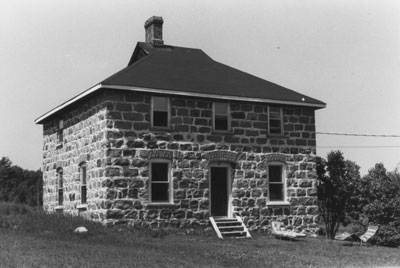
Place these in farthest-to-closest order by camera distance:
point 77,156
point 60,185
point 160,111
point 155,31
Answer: point 155,31, point 60,185, point 77,156, point 160,111

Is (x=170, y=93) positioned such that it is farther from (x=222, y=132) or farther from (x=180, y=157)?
(x=222, y=132)

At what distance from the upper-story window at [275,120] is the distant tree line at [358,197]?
3404 mm

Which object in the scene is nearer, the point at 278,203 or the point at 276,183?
the point at 278,203

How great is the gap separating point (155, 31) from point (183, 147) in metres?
6.99

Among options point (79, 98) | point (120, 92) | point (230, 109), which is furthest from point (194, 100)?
point (79, 98)

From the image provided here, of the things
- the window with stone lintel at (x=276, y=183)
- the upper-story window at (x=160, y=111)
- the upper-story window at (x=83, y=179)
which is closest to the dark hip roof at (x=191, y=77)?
→ the upper-story window at (x=160, y=111)

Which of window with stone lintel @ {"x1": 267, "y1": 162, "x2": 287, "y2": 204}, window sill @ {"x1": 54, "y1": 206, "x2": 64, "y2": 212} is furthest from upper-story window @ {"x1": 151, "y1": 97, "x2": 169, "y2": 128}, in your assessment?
window sill @ {"x1": 54, "y1": 206, "x2": 64, "y2": 212}

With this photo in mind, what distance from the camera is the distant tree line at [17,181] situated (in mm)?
69250

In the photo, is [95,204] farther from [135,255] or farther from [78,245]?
[135,255]

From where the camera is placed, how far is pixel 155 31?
26.0 meters

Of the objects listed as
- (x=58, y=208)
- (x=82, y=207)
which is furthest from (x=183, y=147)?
(x=58, y=208)

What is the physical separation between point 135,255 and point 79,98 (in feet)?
32.0

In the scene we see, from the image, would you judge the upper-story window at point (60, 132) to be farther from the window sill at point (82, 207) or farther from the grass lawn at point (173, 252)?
the grass lawn at point (173, 252)

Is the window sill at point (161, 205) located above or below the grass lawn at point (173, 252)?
above
